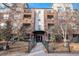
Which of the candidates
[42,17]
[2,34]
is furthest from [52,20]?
[2,34]

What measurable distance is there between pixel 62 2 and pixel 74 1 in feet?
0.74

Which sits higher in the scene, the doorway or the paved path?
the doorway

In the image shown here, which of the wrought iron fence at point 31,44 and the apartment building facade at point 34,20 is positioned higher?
the apartment building facade at point 34,20


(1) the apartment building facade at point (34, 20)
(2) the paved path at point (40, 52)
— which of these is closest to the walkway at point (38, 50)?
Answer: (2) the paved path at point (40, 52)

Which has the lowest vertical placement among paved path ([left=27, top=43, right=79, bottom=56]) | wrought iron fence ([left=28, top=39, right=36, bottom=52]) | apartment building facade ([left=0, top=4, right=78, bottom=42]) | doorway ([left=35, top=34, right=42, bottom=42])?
paved path ([left=27, top=43, right=79, bottom=56])

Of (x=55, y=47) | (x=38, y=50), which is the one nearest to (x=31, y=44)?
(x=38, y=50)

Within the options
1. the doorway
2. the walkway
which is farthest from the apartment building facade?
the walkway

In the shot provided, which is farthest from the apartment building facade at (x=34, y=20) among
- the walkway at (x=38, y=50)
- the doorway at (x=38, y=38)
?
the walkway at (x=38, y=50)

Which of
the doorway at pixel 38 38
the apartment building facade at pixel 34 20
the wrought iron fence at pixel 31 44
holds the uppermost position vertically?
the apartment building facade at pixel 34 20

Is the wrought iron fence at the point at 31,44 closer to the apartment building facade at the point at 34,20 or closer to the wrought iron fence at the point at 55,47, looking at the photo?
the apartment building facade at the point at 34,20

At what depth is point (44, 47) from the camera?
12.0ft

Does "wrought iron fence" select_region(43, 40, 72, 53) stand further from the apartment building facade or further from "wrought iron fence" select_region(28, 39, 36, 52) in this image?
"wrought iron fence" select_region(28, 39, 36, 52)

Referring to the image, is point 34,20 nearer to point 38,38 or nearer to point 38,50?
point 38,38

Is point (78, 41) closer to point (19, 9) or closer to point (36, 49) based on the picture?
point (36, 49)
